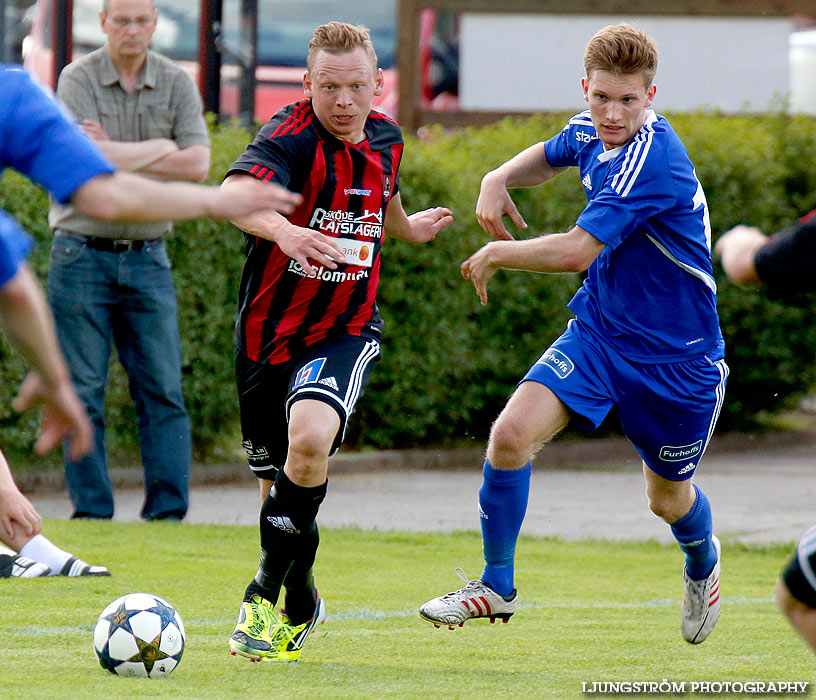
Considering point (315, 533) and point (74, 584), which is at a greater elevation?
point (315, 533)

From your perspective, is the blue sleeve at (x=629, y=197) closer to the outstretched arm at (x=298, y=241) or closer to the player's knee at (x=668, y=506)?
the outstretched arm at (x=298, y=241)

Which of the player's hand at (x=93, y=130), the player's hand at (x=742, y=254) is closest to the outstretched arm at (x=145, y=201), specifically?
the player's hand at (x=742, y=254)

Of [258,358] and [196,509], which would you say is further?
[196,509]

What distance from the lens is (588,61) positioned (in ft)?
16.9

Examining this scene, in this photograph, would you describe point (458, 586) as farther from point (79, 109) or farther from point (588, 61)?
point (79, 109)

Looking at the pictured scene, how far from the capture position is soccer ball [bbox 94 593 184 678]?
15.0 feet

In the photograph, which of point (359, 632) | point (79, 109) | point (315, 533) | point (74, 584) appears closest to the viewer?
point (315, 533)

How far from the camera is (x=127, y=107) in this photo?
309 inches

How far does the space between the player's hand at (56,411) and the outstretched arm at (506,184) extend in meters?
2.90

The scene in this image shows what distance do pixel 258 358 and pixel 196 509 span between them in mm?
4279

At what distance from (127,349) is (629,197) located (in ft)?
13.3

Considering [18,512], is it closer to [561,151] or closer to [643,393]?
[643,393]

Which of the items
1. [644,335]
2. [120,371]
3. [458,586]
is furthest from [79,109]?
[644,335]

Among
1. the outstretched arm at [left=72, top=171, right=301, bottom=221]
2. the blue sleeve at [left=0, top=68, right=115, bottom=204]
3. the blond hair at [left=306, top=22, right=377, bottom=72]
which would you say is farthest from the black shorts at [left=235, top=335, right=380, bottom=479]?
the blue sleeve at [left=0, top=68, right=115, bottom=204]
